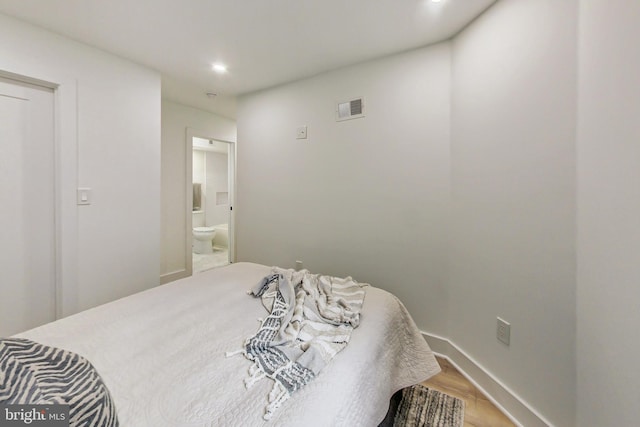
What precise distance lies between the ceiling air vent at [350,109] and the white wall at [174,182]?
2253 millimetres

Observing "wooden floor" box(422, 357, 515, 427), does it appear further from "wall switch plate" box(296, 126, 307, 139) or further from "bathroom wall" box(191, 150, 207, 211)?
"bathroom wall" box(191, 150, 207, 211)

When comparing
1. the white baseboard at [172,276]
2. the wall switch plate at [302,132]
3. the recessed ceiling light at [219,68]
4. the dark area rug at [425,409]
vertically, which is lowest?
the dark area rug at [425,409]

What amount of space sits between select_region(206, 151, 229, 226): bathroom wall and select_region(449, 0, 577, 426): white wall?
507 cm

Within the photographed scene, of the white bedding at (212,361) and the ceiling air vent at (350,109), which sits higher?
the ceiling air vent at (350,109)

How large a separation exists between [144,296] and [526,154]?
2236mm

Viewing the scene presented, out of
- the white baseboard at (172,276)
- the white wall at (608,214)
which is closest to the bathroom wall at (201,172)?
the white baseboard at (172,276)

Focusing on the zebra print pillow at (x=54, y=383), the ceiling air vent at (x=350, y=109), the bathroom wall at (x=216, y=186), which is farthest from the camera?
the bathroom wall at (x=216, y=186)

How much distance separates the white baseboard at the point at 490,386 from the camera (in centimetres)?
135

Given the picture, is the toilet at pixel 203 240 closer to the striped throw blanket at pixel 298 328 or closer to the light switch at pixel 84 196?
the light switch at pixel 84 196

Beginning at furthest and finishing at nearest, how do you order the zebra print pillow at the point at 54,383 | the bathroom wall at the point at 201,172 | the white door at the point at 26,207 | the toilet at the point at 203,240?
the bathroom wall at the point at 201,172 → the toilet at the point at 203,240 → the white door at the point at 26,207 → the zebra print pillow at the point at 54,383

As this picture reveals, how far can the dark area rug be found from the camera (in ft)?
4.51

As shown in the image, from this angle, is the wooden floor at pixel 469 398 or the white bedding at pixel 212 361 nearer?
the white bedding at pixel 212 361

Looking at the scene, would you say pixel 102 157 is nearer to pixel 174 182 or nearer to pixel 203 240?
pixel 174 182

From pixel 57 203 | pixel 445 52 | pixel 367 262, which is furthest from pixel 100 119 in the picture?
pixel 445 52
